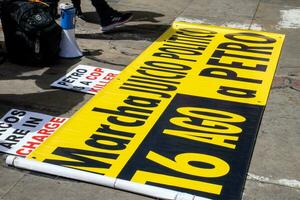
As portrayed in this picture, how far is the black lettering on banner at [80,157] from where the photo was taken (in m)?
4.36

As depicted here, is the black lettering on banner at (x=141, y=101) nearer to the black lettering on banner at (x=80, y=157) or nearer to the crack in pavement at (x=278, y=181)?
the black lettering on banner at (x=80, y=157)

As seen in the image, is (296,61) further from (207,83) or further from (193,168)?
(193,168)

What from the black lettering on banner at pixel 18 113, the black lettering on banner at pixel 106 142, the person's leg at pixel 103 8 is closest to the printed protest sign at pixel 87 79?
the black lettering on banner at pixel 18 113

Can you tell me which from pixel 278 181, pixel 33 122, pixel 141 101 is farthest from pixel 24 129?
pixel 278 181

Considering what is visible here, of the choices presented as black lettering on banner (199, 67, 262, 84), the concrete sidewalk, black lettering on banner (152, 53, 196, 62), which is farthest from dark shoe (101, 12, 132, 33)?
black lettering on banner (199, 67, 262, 84)

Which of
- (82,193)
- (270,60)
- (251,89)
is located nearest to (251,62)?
(270,60)

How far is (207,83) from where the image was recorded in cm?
619

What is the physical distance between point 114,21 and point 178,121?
9.90 ft

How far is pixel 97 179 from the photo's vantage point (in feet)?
13.6

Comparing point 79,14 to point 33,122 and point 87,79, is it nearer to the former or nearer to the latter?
point 87,79

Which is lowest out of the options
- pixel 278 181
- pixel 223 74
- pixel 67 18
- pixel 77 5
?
pixel 278 181

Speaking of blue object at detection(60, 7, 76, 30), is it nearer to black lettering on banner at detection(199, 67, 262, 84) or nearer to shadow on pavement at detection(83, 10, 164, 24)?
shadow on pavement at detection(83, 10, 164, 24)

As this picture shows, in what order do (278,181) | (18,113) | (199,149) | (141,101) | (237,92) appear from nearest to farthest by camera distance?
(278,181), (199,149), (18,113), (141,101), (237,92)

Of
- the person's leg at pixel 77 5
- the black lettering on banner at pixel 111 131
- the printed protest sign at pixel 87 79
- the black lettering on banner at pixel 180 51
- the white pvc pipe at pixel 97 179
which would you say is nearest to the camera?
the white pvc pipe at pixel 97 179
